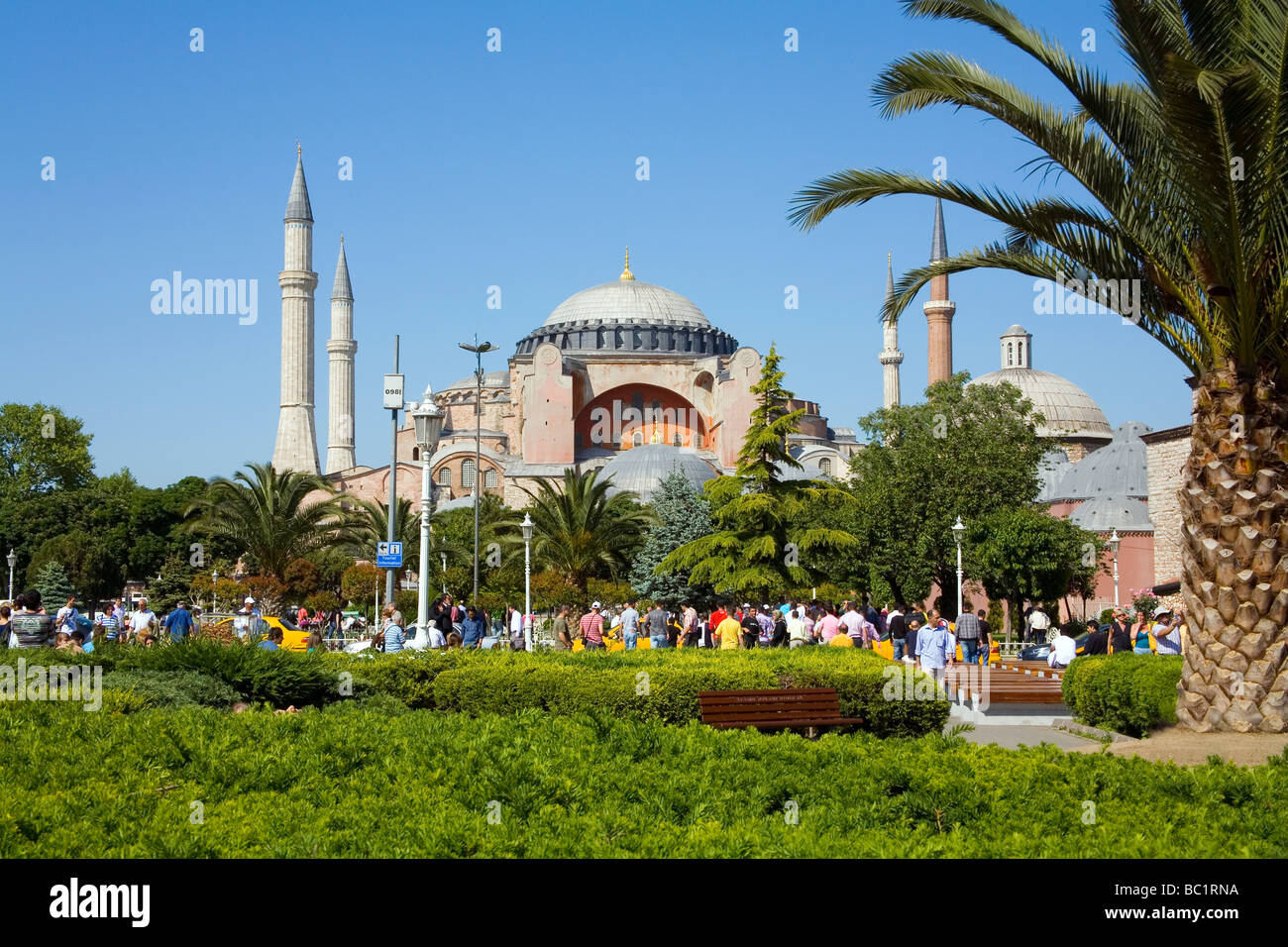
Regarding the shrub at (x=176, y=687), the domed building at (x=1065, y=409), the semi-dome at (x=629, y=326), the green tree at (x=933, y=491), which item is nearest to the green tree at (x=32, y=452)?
the semi-dome at (x=629, y=326)

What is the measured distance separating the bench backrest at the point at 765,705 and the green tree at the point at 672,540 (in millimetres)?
20813

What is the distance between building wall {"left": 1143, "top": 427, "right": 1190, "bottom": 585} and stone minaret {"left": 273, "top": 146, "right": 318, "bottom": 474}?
33529 mm

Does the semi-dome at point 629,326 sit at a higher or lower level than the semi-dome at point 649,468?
higher

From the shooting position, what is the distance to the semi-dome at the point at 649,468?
51781mm

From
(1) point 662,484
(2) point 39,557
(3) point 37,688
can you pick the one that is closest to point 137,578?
(2) point 39,557

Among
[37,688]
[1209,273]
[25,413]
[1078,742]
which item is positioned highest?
[25,413]

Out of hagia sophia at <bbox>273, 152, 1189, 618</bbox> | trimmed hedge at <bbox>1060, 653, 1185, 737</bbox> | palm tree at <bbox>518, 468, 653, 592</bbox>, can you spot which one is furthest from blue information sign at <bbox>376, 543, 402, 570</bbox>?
hagia sophia at <bbox>273, 152, 1189, 618</bbox>

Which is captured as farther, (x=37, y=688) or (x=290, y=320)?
(x=290, y=320)

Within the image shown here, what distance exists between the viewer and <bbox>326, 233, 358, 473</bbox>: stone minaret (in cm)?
6019

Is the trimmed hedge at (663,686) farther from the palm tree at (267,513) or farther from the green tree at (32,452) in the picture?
the green tree at (32,452)

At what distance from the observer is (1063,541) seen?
30172 mm

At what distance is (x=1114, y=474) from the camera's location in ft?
158
